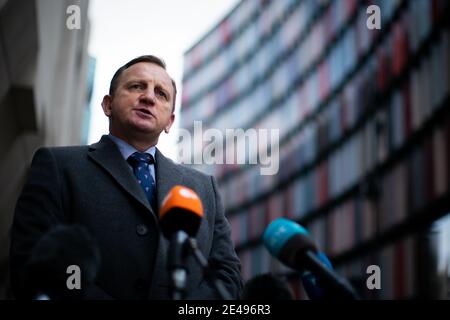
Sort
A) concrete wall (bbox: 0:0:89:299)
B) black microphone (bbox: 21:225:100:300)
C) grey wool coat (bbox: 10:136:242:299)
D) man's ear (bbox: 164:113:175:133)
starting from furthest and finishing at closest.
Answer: concrete wall (bbox: 0:0:89:299) → man's ear (bbox: 164:113:175:133) → grey wool coat (bbox: 10:136:242:299) → black microphone (bbox: 21:225:100:300)

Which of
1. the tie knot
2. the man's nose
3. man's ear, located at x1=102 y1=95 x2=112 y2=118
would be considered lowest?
the tie knot

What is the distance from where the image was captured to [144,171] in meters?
2.47

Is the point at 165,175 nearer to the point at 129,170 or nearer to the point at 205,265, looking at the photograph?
the point at 129,170

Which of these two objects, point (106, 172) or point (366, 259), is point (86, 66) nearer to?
point (366, 259)

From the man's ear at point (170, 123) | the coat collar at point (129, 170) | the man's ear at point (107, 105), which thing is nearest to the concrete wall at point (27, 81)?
the man's ear at point (107, 105)

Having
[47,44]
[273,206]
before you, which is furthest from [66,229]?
[273,206]

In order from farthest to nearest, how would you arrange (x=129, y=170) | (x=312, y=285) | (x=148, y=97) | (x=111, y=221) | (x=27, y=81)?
(x=27, y=81) → (x=148, y=97) → (x=129, y=170) → (x=111, y=221) → (x=312, y=285)

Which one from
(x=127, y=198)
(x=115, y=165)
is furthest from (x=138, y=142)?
(x=127, y=198)

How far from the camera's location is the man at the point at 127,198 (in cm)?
217

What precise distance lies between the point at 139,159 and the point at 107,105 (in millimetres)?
305

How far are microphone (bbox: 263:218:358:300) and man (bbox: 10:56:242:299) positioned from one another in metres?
0.39

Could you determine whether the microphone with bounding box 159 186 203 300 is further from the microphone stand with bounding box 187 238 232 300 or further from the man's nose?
the man's nose

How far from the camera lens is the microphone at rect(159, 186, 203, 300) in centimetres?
171

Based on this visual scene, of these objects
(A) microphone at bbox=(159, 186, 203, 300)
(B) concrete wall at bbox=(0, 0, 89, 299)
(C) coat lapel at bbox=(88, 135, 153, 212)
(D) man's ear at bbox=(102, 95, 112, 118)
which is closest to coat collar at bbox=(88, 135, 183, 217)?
(C) coat lapel at bbox=(88, 135, 153, 212)
